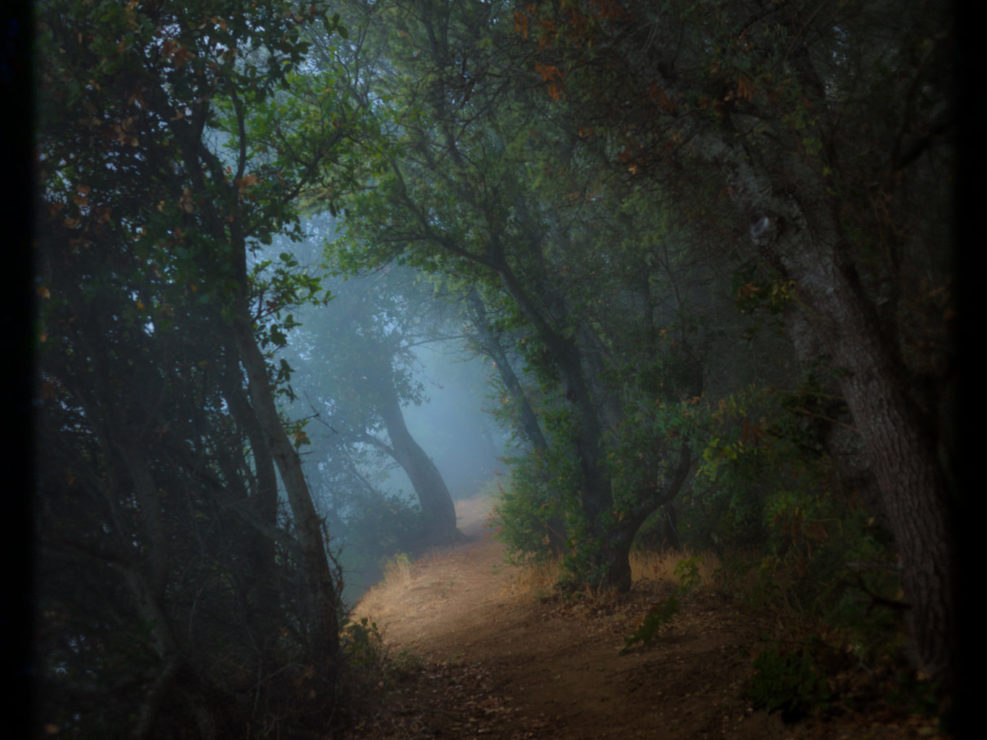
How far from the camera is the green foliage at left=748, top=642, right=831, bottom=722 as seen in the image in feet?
12.4

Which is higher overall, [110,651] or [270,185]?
[270,185]

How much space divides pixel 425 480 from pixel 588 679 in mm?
19907

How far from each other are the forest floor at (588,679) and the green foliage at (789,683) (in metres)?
0.08

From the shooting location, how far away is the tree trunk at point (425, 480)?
2444cm

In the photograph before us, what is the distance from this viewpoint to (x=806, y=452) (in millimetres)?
4902

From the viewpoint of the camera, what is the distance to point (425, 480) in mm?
25453

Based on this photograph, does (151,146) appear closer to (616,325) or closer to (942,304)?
(942,304)

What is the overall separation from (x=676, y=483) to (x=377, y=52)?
1032 centimetres

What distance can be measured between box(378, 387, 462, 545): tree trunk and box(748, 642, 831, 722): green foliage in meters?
20.2

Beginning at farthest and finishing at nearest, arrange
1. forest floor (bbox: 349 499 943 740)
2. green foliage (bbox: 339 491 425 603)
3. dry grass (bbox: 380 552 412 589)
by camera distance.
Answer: green foliage (bbox: 339 491 425 603)
dry grass (bbox: 380 552 412 589)
forest floor (bbox: 349 499 943 740)

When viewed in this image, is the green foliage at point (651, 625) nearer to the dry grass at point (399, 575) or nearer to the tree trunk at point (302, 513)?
the tree trunk at point (302, 513)

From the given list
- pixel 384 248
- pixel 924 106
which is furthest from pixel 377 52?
pixel 924 106

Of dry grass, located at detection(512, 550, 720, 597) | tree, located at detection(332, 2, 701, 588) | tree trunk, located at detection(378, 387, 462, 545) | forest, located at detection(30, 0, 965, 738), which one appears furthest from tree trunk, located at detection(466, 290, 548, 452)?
tree trunk, located at detection(378, 387, 462, 545)

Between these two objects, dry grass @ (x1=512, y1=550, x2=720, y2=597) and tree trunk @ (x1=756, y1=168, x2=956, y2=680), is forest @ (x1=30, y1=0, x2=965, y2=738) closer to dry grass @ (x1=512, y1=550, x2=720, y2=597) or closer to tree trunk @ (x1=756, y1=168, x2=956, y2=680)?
tree trunk @ (x1=756, y1=168, x2=956, y2=680)
